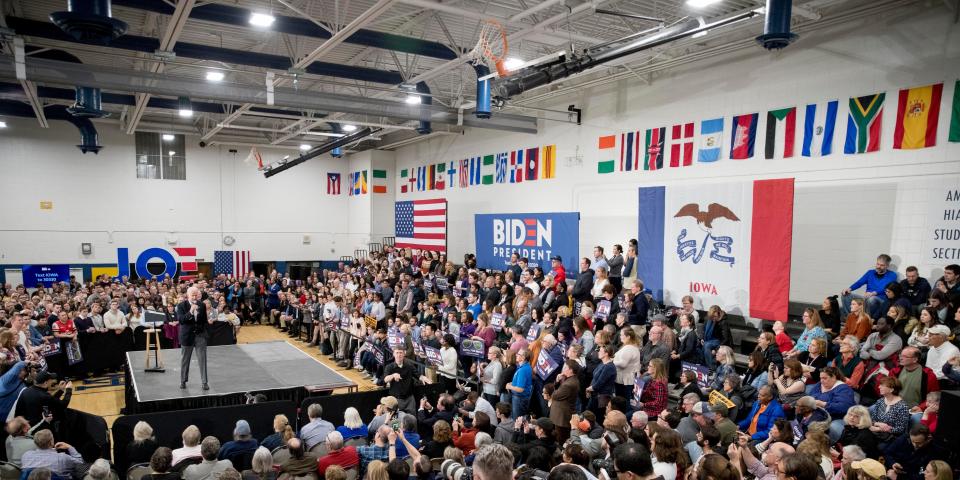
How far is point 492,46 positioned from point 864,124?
5.82 m

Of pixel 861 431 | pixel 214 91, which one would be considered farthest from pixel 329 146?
pixel 861 431

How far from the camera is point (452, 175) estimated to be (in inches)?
773

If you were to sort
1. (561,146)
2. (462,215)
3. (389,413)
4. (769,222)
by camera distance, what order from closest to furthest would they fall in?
(389,413), (769,222), (561,146), (462,215)

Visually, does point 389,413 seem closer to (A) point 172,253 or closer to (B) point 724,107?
(B) point 724,107

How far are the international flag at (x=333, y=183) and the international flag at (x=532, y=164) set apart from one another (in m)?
11.9

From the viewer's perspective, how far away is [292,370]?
35.1 feet

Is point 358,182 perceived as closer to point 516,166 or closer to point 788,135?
point 516,166

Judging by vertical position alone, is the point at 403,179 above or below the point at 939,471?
above

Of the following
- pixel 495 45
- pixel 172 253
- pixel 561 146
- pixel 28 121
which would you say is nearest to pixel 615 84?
pixel 561 146

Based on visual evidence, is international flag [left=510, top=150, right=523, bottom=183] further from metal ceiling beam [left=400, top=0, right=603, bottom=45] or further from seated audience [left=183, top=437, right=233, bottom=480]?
seated audience [left=183, top=437, right=233, bottom=480]

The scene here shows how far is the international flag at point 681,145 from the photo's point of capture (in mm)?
11430

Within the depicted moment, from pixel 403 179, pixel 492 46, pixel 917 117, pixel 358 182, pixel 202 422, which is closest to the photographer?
pixel 202 422

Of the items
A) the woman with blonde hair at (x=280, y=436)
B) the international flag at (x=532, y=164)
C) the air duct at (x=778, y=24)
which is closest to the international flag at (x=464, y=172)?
the international flag at (x=532, y=164)

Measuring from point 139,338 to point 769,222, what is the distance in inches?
519
